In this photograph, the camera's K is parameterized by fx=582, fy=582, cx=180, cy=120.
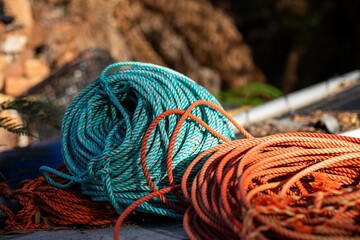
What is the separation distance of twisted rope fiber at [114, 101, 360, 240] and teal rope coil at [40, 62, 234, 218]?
0.08 metres

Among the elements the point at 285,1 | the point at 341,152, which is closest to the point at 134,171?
the point at 341,152

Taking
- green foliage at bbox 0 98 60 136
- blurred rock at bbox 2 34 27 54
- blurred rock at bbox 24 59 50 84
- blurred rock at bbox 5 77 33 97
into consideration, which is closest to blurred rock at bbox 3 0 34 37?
blurred rock at bbox 2 34 27 54

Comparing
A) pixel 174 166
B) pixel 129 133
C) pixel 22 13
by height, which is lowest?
pixel 22 13

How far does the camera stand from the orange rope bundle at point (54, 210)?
3.13 meters

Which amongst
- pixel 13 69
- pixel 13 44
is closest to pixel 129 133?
pixel 13 69

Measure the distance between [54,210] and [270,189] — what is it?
119cm

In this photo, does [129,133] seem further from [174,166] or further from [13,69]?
[13,69]

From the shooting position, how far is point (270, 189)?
279 centimetres

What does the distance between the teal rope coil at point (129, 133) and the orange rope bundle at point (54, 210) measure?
7 centimetres

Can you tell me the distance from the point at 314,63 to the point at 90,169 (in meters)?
12.5

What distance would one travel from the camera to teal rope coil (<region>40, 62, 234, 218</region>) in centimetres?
303

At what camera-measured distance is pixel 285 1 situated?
1459 centimetres

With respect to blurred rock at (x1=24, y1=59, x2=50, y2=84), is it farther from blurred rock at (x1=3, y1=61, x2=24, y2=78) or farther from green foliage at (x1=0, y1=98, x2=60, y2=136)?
green foliage at (x1=0, y1=98, x2=60, y2=136)

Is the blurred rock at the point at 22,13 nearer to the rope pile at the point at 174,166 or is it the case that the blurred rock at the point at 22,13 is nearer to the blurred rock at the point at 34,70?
the blurred rock at the point at 34,70
